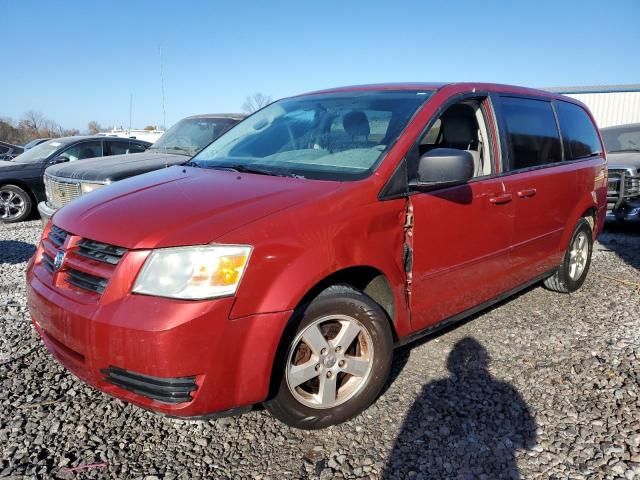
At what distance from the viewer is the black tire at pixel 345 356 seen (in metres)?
2.35

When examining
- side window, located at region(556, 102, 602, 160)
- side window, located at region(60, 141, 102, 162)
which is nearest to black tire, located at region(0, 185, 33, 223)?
side window, located at region(60, 141, 102, 162)

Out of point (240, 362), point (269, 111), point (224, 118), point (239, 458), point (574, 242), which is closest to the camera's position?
point (240, 362)

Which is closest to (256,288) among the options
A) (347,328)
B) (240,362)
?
(240,362)

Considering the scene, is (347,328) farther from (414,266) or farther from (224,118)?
(224,118)

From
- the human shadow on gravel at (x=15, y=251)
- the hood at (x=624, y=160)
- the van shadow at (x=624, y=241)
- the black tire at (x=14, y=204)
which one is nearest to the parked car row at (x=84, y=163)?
the black tire at (x=14, y=204)

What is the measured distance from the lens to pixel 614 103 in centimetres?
2386

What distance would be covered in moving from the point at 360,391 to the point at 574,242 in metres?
3.03

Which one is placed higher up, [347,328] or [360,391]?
[347,328]

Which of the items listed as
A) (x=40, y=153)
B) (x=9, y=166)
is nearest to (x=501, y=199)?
(x=9, y=166)

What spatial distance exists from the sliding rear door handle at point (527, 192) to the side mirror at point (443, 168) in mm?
1005

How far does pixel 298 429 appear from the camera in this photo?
2.61 meters

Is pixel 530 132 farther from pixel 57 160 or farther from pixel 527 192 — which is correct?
pixel 57 160

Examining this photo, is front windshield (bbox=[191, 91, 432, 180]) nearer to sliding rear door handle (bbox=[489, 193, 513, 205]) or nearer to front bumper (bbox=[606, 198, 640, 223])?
sliding rear door handle (bbox=[489, 193, 513, 205])

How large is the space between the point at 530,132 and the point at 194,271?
295 cm
